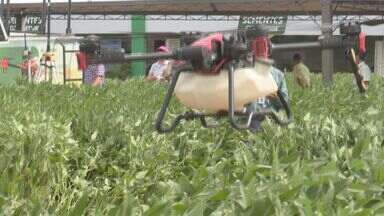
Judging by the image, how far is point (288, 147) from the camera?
161 inches

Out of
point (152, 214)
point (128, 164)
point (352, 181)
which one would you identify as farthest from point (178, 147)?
point (152, 214)

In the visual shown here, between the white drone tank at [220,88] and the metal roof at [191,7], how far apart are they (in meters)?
26.8

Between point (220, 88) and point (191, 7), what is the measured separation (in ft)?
109

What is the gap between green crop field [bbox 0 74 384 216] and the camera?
2742 millimetres

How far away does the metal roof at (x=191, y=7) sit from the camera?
3188cm

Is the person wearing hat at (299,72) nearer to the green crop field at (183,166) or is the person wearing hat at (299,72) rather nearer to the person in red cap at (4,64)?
the person in red cap at (4,64)

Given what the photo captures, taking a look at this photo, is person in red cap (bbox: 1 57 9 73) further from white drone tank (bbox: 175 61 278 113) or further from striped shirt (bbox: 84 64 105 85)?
white drone tank (bbox: 175 61 278 113)

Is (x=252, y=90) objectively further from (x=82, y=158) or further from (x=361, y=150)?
(x=82, y=158)

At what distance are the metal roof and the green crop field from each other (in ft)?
83.0

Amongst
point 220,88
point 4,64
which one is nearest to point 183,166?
point 220,88

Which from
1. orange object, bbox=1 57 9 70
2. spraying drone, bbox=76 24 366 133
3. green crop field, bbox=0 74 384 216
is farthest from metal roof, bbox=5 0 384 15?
spraying drone, bbox=76 24 366 133

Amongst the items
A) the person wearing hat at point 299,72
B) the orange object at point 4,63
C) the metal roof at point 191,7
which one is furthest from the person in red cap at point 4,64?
the metal roof at point 191,7

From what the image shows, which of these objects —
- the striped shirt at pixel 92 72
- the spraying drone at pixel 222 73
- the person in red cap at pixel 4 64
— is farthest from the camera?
the person in red cap at pixel 4 64

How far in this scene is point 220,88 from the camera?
279cm
